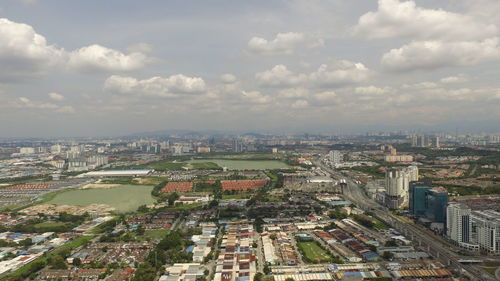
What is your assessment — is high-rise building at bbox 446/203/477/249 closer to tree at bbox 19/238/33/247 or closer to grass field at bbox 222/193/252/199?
grass field at bbox 222/193/252/199

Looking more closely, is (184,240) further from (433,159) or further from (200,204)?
(433,159)

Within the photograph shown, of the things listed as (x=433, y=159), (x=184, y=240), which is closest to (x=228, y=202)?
(x=184, y=240)

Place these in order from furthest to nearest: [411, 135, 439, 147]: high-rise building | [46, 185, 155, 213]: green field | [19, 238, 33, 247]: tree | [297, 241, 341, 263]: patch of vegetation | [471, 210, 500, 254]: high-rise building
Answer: [411, 135, 439, 147]: high-rise building, [46, 185, 155, 213]: green field, [19, 238, 33, 247]: tree, [471, 210, 500, 254]: high-rise building, [297, 241, 341, 263]: patch of vegetation

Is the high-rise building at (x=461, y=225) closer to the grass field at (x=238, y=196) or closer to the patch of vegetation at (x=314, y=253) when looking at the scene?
the patch of vegetation at (x=314, y=253)

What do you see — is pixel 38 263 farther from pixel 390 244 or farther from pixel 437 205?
pixel 437 205

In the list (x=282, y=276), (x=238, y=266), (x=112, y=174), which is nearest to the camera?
(x=282, y=276)

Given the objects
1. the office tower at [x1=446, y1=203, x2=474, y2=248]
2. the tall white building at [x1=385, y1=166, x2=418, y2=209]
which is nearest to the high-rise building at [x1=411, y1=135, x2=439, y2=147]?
the tall white building at [x1=385, y1=166, x2=418, y2=209]

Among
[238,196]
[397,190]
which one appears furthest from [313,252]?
[238,196]
